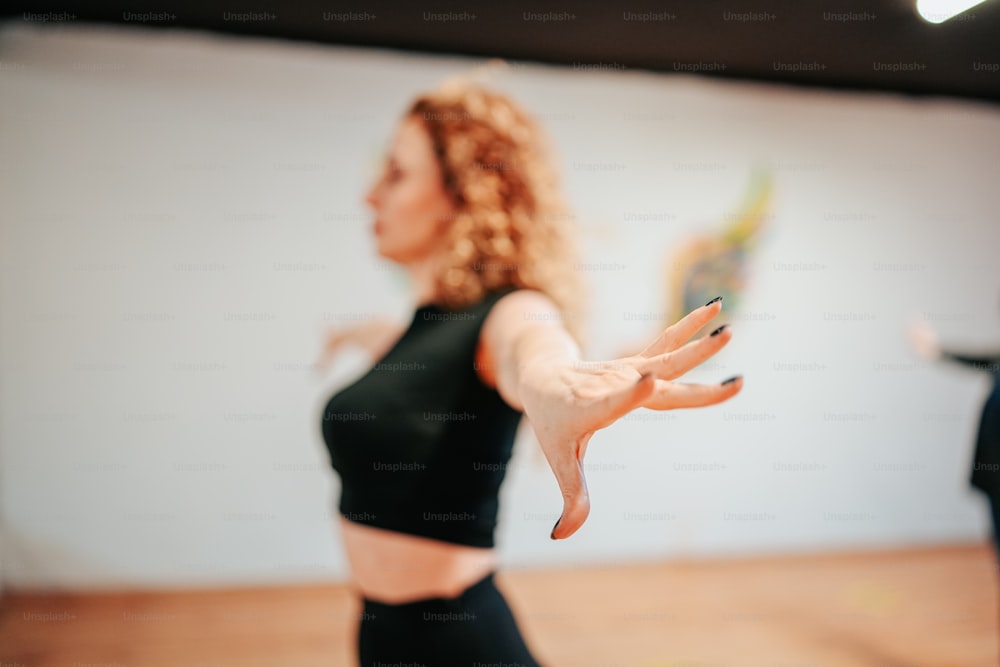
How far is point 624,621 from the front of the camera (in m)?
2.80

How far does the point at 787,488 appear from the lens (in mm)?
3768

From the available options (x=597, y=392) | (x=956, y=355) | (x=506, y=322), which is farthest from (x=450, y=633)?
(x=956, y=355)

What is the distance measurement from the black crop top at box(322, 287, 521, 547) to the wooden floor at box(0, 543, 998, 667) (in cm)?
184

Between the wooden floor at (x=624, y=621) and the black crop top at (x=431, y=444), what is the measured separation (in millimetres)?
1835

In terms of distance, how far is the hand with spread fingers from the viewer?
52 centimetres

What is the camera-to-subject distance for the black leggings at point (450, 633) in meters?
0.93

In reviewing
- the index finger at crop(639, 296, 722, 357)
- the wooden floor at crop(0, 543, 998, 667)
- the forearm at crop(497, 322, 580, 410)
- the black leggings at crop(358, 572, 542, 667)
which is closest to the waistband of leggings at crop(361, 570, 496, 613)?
the black leggings at crop(358, 572, 542, 667)

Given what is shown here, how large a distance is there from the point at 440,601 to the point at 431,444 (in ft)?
0.79

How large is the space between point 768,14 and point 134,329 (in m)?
3.36

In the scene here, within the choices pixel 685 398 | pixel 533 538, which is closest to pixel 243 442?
pixel 533 538

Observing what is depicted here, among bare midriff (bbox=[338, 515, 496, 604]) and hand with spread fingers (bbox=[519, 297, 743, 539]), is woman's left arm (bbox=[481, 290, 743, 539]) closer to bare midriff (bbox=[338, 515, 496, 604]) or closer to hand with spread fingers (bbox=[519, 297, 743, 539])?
hand with spread fingers (bbox=[519, 297, 743, 539])

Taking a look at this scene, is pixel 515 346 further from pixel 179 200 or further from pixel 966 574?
pixel 966 574

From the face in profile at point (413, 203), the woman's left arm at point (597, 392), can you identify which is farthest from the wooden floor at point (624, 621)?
the woman's left arm at point (597, 392)

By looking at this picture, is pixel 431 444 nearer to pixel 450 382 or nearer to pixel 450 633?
pixel 450 382
